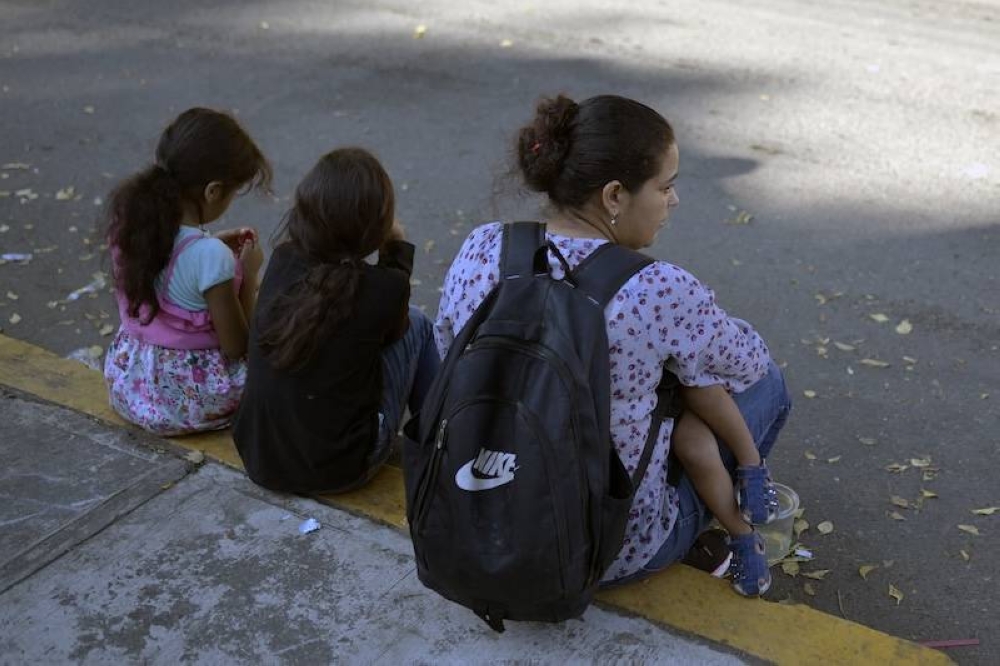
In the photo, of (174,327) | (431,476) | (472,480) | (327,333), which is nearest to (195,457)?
(174,327)

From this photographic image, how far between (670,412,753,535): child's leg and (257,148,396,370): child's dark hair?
91cm

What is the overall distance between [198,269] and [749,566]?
1741 mm

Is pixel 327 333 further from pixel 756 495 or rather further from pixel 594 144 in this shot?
pixel 756 495

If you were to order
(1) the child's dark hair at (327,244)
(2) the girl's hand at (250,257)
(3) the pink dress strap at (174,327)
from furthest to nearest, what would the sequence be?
(2) the girl's hand at (250,257) → (3) the pink dress strap at (174,327) → (1) the child's dark hair at (327,244)

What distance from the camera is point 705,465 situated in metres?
2.79

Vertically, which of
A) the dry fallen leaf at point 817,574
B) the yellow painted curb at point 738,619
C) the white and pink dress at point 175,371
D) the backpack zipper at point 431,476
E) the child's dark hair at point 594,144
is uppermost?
the child's dark hair at point 594,144

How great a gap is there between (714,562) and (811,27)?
21.8 ft

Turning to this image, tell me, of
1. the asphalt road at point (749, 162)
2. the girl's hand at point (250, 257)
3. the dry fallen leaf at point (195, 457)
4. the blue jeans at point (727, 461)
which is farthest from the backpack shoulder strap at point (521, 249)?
the dry fallen leaf at point (195, 457)

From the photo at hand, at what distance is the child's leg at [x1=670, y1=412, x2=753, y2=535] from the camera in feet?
9.11

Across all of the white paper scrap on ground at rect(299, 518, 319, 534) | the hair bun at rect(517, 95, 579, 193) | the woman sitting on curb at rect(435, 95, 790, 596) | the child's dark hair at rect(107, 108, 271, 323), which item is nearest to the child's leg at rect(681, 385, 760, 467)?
the woman sitting on curb at rect(435, 95, 790, 596)

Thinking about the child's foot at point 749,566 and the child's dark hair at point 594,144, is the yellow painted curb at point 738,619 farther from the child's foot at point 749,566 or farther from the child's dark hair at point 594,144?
the child's dark hair at point 594,144

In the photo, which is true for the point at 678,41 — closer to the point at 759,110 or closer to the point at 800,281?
the point at 759,110

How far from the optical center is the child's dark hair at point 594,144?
262 cm

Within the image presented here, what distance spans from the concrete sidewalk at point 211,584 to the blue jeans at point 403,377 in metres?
0.23
